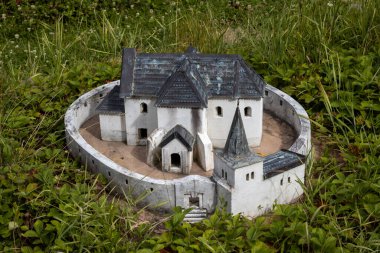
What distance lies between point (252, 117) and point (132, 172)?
223 centimetres

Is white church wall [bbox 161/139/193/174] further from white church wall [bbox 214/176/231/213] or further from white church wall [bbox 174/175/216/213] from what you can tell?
white church wall [bbox 214/176/231/213]

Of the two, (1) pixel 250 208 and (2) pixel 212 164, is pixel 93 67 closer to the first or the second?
(2) pixel 212 164

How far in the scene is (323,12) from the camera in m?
13.9

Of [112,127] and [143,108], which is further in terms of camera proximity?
[112,127]

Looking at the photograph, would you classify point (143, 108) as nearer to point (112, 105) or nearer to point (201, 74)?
point (112, 105)

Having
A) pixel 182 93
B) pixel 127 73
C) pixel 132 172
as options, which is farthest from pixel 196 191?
pixel 127 73

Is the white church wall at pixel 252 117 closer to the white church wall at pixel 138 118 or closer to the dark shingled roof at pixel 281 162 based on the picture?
the dark shingled roof at pixel 281 162

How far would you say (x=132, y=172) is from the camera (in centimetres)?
941

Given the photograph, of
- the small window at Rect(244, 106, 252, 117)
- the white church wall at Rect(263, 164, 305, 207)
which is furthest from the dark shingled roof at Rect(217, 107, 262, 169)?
the small window at Rect(244, 106, 252, 117)

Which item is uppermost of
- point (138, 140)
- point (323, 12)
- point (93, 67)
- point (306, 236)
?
point (323, 12)

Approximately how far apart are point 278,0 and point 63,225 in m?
12.0

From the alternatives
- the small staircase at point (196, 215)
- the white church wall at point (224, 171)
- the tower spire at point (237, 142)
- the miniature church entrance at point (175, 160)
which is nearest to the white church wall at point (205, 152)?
the miniature church entrance at point (175, 160)

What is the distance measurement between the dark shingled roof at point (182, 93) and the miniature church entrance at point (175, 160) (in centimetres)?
80

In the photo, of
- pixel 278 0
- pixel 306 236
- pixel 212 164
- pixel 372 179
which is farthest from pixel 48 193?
pixel 278 0
